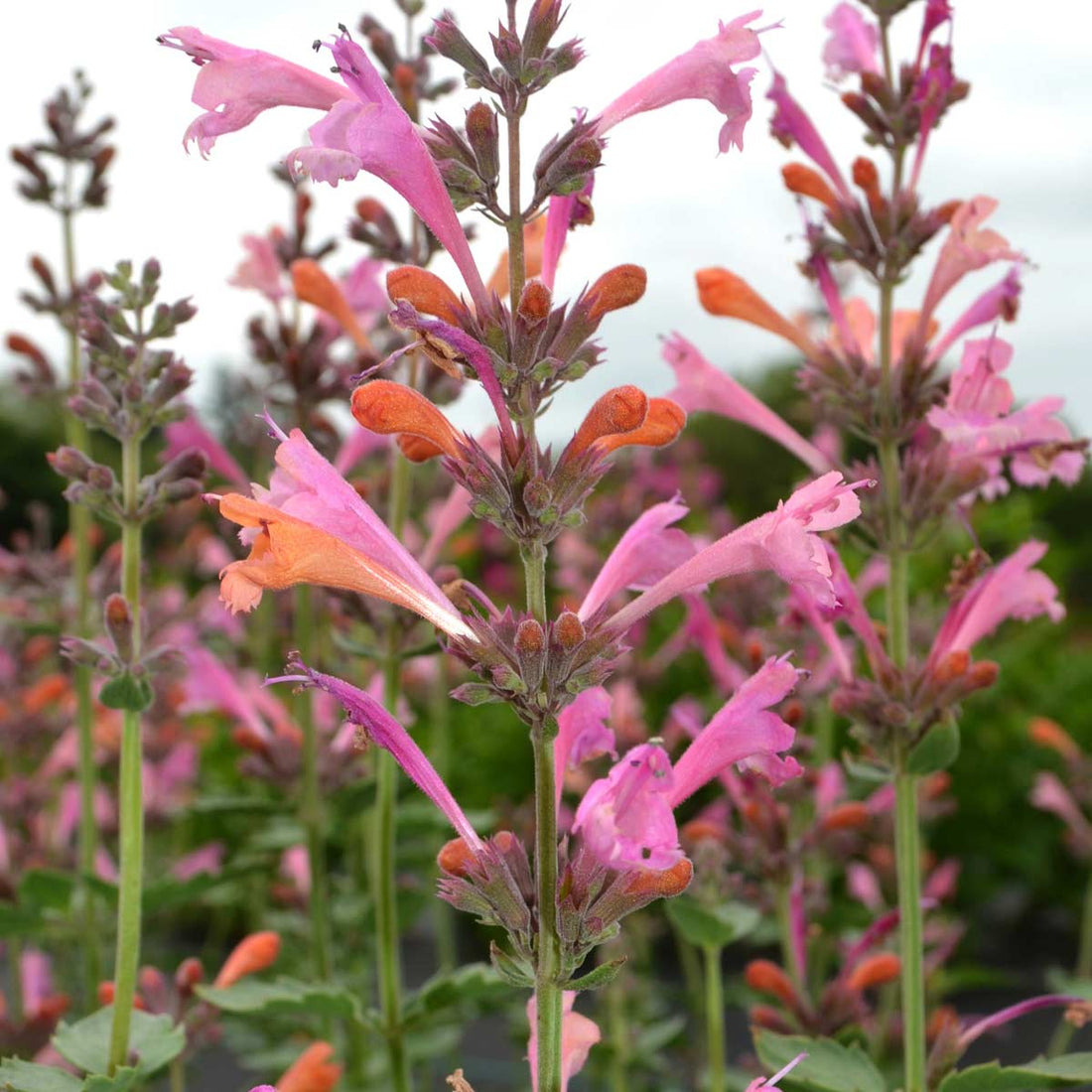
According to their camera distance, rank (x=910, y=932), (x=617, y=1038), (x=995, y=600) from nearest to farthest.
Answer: (x=910, y=932)
(x=995, y=600)
(x=617, y=1038)

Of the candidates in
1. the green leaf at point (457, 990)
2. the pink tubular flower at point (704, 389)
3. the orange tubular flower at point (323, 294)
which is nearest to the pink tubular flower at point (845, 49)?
the pink tubular flower at point (704, 389)

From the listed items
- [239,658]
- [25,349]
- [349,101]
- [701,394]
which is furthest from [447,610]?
[239,658]

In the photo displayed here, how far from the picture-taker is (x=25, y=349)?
3822 millimetres

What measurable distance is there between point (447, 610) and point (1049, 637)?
783 cm

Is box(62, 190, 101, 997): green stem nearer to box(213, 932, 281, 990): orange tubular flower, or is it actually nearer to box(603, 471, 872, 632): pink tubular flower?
box(213, 932, 281, 990): orange tubular flower

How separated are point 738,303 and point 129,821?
1710mm

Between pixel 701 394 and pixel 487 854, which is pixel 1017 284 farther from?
pixel 487 854

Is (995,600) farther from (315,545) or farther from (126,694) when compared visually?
(126,694)

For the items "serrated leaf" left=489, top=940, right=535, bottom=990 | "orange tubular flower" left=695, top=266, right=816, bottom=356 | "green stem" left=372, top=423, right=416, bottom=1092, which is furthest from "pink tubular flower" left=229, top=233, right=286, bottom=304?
"serrated leaf" left=489, top=940, right=535, bottom=990

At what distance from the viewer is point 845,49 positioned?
2773 millimetres

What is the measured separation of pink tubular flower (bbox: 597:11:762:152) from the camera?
170 cm

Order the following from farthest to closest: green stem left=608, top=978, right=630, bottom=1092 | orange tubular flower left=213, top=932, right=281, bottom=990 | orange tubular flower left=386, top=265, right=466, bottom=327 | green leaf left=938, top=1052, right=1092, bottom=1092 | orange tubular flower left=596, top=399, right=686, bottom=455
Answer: green stem left=608, top=978, right=630, bottom=1092 < orange tubular flower left=213, top=932, right=281, bottom=990 < green leaf left=938, top=1052, right=1092, bottom=1092 < orange tubular flower left=596, top=399, right=686, bottom=455 < orange tubular flower left=386, top=265, right=466, bottom=327

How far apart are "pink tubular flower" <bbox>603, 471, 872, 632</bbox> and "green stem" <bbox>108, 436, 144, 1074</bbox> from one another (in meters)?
1.10

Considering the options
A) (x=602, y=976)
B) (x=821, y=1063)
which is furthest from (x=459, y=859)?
(x=821, y=1063)
